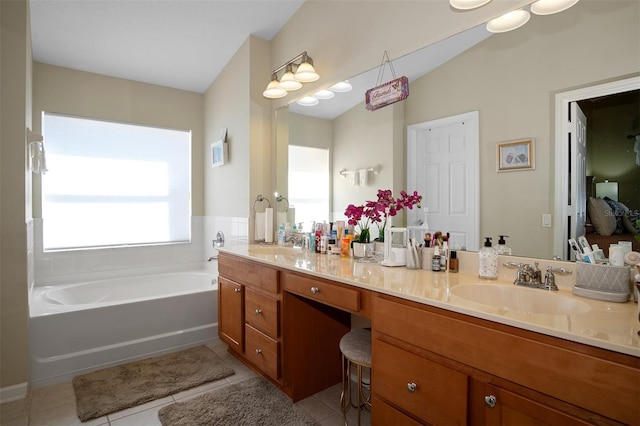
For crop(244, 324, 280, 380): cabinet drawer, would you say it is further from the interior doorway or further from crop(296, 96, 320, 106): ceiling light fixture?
crop(296, 96, 320, 106): ceiling light fixture

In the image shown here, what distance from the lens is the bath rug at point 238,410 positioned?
1.86 metres

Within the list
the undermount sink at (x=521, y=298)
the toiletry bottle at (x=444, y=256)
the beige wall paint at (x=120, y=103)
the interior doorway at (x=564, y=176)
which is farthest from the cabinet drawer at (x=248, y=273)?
the beige wall paint at (x=120, y=103)

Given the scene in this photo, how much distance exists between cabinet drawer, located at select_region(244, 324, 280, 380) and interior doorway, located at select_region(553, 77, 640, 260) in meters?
1.57

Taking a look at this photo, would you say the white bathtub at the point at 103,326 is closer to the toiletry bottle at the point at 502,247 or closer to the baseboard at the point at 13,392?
the baseboard at the point at 13,392

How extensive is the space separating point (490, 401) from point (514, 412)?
7 centimetres

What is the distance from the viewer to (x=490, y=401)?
1.06 meters

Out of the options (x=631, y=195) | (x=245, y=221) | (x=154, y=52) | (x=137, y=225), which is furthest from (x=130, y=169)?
(x=631, y=195)

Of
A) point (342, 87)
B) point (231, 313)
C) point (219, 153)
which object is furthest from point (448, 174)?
point (219, 153)

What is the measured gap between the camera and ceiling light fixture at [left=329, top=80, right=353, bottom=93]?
240cm

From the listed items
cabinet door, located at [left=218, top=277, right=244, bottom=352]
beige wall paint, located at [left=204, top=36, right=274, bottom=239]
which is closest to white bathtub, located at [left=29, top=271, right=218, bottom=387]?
cabinet door, located at [left=218, top=277, right=244, bottom=352]

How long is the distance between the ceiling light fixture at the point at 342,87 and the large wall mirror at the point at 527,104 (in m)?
0.22

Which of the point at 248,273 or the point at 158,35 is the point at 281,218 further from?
the point at 158,35

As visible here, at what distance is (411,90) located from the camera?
1.97 meters

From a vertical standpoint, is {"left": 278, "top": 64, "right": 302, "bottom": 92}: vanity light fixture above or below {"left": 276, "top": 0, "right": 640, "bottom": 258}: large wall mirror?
above
